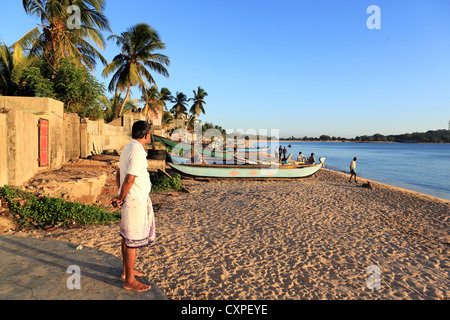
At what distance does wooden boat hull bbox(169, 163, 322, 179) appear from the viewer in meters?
13.2

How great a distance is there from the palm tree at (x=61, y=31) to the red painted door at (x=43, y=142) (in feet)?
23.4

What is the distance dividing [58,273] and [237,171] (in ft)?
35.5

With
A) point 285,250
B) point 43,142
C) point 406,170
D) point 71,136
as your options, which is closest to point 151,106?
point 71,136

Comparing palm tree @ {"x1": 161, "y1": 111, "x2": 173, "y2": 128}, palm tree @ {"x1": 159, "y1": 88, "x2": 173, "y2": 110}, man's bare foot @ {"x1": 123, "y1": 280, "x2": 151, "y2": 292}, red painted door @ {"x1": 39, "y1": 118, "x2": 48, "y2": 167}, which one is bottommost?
man's bare foot @ {"x1": 123, "y1": 280, "x2": 151, "y2": 292}

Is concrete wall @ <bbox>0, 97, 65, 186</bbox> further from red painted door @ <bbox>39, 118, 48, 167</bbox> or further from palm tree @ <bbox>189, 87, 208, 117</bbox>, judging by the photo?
palm tree @ <bbox>189, 87, 208, 117</bbox>

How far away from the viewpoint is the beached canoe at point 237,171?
13210 millimetres

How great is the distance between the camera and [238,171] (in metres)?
13.7

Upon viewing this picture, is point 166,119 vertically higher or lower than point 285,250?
higher

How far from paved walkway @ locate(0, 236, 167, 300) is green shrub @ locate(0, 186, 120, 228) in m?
1.00

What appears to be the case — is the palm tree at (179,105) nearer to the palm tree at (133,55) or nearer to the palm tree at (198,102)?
the palm tree at (198,102)

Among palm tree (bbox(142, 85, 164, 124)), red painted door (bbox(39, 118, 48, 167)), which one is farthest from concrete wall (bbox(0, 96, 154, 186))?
palm tree (bbox(142, 85, 164, 124))

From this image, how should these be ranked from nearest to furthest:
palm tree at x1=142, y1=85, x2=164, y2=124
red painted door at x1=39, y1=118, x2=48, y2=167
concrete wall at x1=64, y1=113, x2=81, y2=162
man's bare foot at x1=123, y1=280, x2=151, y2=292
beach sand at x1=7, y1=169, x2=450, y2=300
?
1. man's bare foot at x1=123, y1=280, x2=151, y2=292
2. beach sand at x1=7, y1=169, x2=450, y2=300
3. red painted door at x1=39, y1=118, x2=48, y2=167
4. concrete wall at x1=64, y1=113, x2=81, y2=162
5. palm tree at x1=142, y1=85, x2=164, y2=124

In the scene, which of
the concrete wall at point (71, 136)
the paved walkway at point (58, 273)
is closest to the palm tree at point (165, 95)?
the concrete wall at point (71, 136)

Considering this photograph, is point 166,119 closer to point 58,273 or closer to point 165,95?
point 165,95
